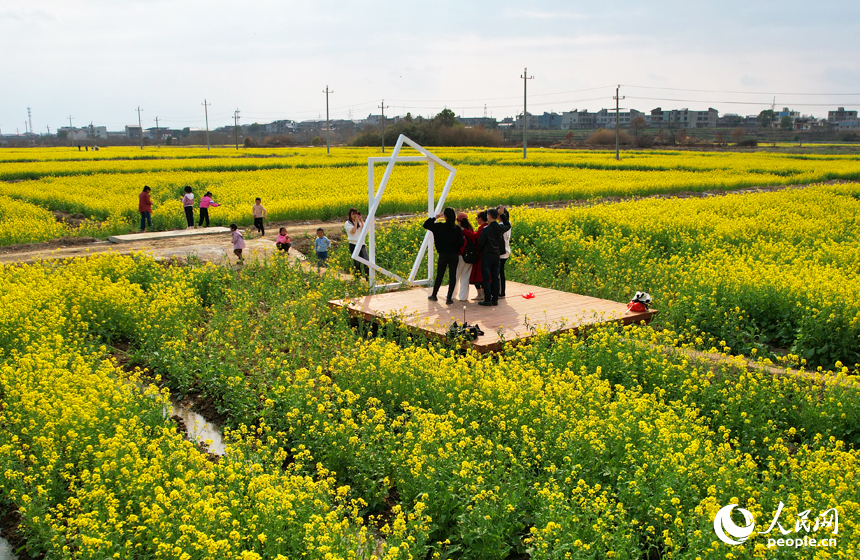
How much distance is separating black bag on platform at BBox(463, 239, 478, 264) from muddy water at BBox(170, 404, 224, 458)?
17.4 feet

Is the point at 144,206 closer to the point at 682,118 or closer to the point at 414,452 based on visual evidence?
the point at 414,452

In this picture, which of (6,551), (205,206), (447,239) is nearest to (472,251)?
(447,239)

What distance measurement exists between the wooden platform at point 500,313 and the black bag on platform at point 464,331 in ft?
0.35

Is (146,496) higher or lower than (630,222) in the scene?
lower

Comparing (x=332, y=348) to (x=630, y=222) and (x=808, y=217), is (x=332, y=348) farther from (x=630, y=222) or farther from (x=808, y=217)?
(x=808, y=217)

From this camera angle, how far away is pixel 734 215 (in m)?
22.0

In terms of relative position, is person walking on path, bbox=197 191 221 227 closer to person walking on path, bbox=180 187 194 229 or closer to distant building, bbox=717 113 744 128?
person walking on path, bbox=180 187 194 229

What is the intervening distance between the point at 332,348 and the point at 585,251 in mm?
8491

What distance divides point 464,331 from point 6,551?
614 centimetres

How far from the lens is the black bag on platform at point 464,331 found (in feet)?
32.6

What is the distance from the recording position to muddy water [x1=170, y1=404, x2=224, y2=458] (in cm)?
784

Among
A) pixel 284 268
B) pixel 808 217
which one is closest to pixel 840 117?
pixel 808 217

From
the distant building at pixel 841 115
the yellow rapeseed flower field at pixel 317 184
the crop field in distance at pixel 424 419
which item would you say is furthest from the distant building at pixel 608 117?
the crop field in distance at pixel 424 419

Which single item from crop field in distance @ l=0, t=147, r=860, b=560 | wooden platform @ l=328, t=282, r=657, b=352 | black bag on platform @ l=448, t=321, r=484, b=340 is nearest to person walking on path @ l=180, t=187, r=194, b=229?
crop field in distance @ l=0, t=147, r=860, b=560
